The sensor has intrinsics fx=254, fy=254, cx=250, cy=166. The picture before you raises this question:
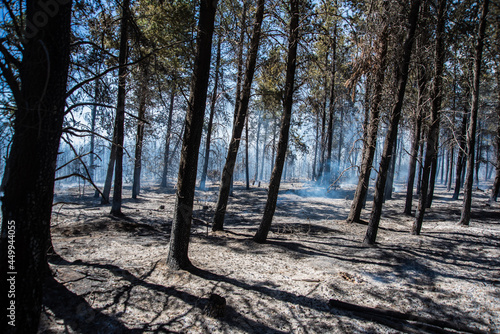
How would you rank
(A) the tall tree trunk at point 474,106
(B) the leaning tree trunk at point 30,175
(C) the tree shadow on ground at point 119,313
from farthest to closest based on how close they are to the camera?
1. (A) the tall tree trunk at point 474,106
2. (C) the tree shadow on ground at point 119,313
3. (B) the leaning tree trunk at point 30,175

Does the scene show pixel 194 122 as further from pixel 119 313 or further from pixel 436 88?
pixel 436 88

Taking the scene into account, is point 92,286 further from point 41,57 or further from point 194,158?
point 41,57

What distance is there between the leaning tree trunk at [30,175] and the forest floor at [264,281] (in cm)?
76

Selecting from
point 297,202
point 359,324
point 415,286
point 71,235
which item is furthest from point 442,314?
point 297,202

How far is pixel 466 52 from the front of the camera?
10.5m

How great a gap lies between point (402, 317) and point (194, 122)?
5025mm

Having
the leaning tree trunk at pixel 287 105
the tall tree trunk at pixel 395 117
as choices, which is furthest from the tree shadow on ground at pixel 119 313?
the tall tree trunk at pixel 395 117

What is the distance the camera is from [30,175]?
2646 millimetres

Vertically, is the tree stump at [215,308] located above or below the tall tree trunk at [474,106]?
below

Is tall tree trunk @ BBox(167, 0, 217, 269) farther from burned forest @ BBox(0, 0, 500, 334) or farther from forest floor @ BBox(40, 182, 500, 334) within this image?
forest floor @ BBox(40, 182, 500, 334)

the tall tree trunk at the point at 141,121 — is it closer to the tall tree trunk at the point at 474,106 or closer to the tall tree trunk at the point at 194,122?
the tall tree trunk at the point at 194,122

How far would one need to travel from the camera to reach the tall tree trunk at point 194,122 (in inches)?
200

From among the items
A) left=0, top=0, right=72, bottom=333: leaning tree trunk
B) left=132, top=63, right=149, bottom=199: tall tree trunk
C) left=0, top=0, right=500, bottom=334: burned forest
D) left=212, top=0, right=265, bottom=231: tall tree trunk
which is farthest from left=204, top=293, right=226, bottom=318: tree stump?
left=212, top=0, right=265, bottom=231: tall tree trunk

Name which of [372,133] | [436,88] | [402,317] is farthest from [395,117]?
[402,317]
